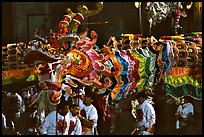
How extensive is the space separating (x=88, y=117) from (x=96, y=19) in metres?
2.38

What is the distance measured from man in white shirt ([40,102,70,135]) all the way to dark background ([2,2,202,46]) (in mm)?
2697

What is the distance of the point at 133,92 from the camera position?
34.8 ft

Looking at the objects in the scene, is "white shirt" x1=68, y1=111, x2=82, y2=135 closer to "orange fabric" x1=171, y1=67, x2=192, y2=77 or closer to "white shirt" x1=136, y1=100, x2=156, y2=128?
"white shirt" x1=136, y1=100, x2=156, y2=128

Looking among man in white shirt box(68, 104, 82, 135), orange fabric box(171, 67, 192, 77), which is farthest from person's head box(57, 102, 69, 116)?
orange fabric box(171, 67, 192, 77)

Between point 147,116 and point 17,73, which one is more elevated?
point 17,73

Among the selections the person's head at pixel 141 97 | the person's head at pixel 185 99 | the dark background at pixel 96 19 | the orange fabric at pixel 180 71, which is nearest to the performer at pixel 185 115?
the person's head at pixel 185 99

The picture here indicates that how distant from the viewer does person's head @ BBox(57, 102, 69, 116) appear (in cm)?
980

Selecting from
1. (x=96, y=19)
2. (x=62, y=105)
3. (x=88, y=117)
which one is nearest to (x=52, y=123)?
(x=62, y=105)

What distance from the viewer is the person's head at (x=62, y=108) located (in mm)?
9797

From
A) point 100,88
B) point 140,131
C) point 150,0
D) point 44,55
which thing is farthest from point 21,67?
point 150,0

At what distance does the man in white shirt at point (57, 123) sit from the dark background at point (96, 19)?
8.85 feet

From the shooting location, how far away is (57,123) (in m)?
9.77

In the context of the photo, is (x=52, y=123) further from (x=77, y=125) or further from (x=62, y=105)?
(x=62, y=105)

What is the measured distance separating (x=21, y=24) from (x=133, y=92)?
2768 mm
